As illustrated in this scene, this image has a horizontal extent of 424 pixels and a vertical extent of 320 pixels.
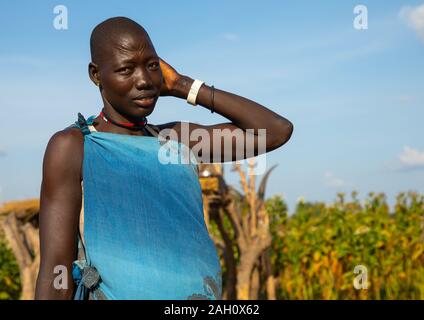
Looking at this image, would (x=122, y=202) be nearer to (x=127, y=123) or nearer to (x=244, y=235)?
(x=127, y=123)

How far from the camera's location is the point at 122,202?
7.80 feet

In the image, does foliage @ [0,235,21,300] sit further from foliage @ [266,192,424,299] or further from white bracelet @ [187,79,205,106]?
white bracelet @ [187,79,205,106]

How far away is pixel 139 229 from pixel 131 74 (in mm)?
522

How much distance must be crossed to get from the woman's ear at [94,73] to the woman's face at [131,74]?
0.19 feet

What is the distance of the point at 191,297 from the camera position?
2396 millimetres

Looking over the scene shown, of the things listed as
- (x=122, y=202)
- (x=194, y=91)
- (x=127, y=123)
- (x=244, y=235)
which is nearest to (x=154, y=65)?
(x=127, y=123)

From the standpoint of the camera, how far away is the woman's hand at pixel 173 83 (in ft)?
9.13

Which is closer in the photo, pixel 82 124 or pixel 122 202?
pixel 122 202

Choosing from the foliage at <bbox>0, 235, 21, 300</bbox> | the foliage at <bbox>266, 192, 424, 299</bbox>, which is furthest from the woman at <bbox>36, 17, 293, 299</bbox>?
the foliage at <bbox>0, 235, 21, 300</bbox>

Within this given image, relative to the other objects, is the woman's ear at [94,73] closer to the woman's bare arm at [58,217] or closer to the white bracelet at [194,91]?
the woman's bare arm at [58,217]

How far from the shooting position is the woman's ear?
8.38 ft

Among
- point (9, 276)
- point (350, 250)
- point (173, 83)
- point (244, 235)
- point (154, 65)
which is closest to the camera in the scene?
point (154, 65)
